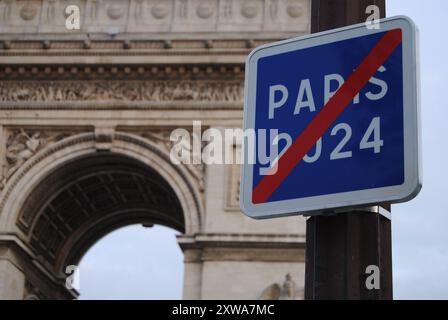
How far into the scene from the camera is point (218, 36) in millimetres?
21844

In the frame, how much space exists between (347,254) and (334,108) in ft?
1.41

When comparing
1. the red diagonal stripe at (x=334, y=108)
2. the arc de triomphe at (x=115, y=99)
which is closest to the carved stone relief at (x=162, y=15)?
the arc de triomphe at (x=115, y=99)

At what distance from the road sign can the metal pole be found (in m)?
0.09

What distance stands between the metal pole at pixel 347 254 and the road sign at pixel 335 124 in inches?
3.4

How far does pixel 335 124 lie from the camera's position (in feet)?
9.23

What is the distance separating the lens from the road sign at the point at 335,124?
2684 millimetres

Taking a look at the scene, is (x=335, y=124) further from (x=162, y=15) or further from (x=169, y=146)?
(x=162, y=15)

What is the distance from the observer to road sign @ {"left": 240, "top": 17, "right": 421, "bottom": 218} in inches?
106

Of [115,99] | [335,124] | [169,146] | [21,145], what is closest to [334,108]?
[335,124]

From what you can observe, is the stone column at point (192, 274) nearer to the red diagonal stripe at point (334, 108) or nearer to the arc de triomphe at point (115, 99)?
the arc de triomphe at point (115, 99)

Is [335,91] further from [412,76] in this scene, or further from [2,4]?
[2,4]
